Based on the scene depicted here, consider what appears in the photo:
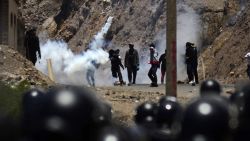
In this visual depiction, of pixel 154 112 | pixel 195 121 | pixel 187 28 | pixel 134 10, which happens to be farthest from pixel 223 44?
pixel 195 121

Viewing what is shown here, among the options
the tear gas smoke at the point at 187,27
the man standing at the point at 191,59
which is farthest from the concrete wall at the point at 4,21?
the tear gas smoke at the point at 187,27

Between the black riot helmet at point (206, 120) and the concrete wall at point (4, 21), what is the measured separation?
1844 centimetres

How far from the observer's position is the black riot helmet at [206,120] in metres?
Result: 3.14

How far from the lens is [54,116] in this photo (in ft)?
9.37

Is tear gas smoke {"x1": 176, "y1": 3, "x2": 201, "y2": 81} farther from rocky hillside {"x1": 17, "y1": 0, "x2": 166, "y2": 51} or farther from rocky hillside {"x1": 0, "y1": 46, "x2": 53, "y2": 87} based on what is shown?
rocky hillside {"x1": 0, "y1": 46, "x2": 53, "y2": 87}

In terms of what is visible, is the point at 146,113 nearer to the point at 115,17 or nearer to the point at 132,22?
the point at 132,22

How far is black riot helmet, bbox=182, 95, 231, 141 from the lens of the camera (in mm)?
3145

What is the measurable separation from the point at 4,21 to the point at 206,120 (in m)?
19.8

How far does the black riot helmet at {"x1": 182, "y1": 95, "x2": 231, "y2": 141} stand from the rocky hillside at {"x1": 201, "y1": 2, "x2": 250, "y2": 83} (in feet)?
60.8

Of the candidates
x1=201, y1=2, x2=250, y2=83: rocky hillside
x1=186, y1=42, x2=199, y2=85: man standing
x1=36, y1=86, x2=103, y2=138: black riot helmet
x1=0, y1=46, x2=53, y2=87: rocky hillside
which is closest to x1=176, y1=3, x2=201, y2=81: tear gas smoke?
x1=201, y1=2, x2=250, y2=83: rocky hillside

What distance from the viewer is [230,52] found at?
24.8 metres

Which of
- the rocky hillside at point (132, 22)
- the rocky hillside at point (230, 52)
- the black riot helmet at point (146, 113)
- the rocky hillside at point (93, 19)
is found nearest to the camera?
the black riot helmet at point (146, 113)

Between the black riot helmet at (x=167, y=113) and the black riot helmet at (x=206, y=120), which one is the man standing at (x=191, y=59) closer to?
the black riot helmet at (x=167, y=113)

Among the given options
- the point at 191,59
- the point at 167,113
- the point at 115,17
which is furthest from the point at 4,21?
the point at 167,113
